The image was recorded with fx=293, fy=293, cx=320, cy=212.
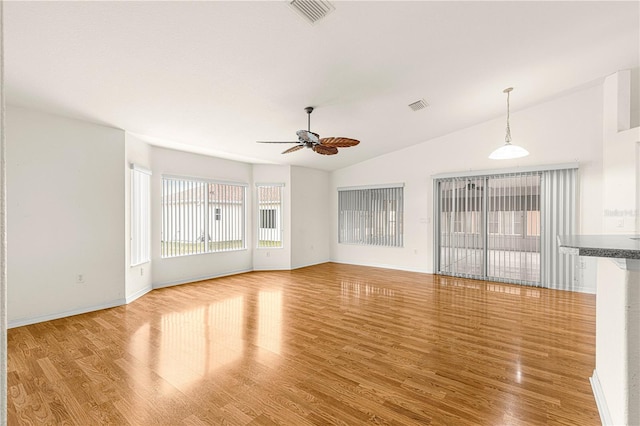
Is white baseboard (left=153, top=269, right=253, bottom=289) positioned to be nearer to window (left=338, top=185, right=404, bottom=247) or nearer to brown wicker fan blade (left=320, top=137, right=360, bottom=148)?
window (left=338, top=185, right=404, bottom=247)

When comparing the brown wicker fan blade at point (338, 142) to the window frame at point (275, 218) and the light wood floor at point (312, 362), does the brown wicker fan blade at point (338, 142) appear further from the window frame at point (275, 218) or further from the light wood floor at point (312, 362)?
the window frame at point (275, 218)

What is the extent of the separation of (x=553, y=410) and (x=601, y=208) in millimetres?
4622

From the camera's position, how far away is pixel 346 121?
202 inches

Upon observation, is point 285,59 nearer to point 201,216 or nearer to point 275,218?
point 201,216

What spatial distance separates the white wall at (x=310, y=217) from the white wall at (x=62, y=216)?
3.95 m

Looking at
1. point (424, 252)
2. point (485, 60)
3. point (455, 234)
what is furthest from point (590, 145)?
point (424, 252)

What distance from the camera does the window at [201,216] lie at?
19.2ft

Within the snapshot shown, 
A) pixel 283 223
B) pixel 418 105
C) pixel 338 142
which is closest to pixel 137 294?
pixel 283 223

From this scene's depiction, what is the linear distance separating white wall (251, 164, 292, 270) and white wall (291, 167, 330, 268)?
0.12 meters

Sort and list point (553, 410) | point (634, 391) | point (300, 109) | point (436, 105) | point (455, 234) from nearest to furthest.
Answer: point (634, 391)
point (553, 410)
point (300, 109)
point (436, 105)
point (455, 234)

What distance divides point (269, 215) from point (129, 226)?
10.8 ft

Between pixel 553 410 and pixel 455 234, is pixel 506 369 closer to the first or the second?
pixel 553 410

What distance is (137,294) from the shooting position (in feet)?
16.6

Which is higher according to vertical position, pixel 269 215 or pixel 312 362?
pixel 269 215
